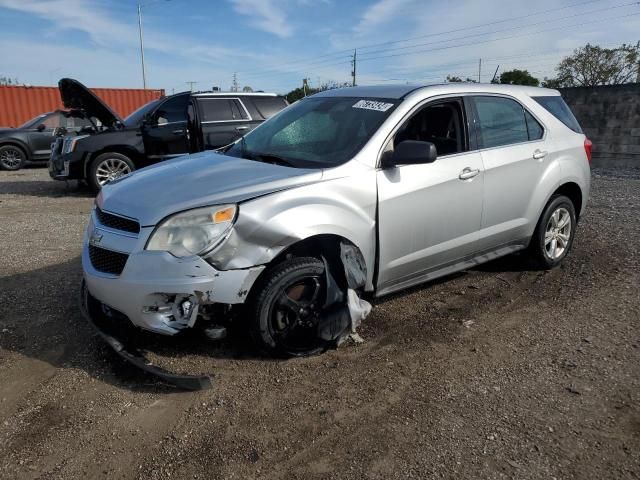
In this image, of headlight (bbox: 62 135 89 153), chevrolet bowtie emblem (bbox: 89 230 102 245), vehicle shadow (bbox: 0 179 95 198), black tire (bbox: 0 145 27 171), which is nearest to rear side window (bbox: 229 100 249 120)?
headlight (bbox: 62 135 89 153)

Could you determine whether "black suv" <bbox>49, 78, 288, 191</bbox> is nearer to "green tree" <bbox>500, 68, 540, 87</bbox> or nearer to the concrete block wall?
the concrete block wall

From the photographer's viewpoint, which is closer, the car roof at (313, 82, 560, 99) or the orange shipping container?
the car roof at (313, 82, 560, 99)

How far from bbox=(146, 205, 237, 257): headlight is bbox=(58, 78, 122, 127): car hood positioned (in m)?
7.01

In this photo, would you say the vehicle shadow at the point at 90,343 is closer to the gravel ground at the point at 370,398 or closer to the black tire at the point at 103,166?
the gravel ground at the point at 370,398

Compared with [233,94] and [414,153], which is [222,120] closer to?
[233,94]

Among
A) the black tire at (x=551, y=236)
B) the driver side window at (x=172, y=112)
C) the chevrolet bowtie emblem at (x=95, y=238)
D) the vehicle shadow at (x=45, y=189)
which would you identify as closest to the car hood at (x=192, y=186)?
the chevrolet bowtie emblem at (x=95, y=238)

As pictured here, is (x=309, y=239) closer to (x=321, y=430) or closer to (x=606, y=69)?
(x=321, y=430)

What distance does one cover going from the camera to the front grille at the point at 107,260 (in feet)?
9.61

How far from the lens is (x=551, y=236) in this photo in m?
4.92

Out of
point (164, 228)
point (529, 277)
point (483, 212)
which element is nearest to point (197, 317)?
point (164, 228)

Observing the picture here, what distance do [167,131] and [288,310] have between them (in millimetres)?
7257

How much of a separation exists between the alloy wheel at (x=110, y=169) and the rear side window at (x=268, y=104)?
270 cm

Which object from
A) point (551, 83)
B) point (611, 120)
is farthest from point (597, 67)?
point (611, 120)

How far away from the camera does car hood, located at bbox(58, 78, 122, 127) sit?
8617mm
